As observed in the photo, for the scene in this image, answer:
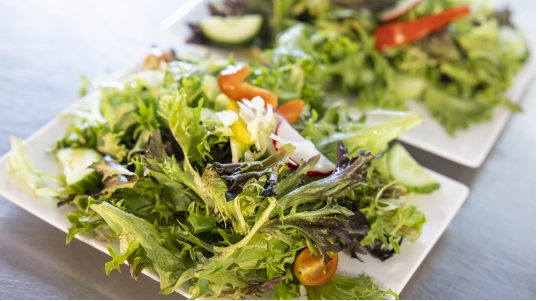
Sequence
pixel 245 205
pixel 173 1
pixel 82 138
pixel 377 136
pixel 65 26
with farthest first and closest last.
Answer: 1. pixel 173 1
2. pixel 65 26
3. pixel 82 138
4. pixel 377 136
5. pixel 245 205

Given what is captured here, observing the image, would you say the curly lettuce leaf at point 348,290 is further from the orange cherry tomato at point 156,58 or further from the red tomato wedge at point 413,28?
the red tomato wedge at point 413,28

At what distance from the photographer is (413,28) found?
2.16 metres

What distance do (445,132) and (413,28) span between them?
0.63 m

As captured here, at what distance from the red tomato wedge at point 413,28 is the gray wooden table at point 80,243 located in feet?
2.14

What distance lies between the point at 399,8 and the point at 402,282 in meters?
1.64

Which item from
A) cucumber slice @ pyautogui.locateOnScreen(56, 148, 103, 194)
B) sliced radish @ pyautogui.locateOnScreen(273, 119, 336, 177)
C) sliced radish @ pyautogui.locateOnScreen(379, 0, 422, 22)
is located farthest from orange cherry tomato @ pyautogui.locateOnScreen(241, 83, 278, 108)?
sliced radish @ pyautogui.locateOnScreen(379, 0, 422, 22)

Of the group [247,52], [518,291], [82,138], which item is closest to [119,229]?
[82,138]

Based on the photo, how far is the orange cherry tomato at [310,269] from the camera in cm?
120

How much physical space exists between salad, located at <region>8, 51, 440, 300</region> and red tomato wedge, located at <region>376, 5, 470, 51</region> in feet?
2.64

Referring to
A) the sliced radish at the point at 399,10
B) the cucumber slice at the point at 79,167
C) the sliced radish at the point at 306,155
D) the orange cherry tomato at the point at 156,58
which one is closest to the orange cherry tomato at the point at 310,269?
the sliced radish at the point at 306,155

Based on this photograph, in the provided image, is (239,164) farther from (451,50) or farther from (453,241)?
(451,50)

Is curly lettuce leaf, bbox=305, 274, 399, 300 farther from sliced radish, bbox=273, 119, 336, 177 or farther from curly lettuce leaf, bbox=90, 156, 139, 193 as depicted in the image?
curly lettuce leaf, bbox=90, 156, 139, 193

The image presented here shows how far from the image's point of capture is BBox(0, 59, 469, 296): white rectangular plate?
133 centimetres

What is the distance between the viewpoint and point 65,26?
254 cm
